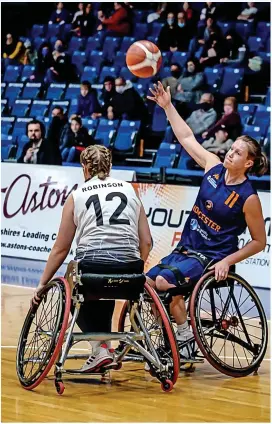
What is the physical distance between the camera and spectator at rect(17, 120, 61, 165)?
543 inches

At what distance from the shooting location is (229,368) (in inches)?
224

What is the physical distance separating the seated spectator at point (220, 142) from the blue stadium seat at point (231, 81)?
3.63ft

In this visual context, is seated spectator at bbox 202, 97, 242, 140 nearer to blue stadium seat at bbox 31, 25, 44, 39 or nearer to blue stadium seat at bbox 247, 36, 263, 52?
blue stadium seat at bbox 247, 36, 263, 52

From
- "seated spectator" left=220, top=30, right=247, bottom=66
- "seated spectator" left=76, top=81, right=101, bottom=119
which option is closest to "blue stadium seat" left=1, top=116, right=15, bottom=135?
"seated spectator" left=76, top=81, right=101, bottom=119

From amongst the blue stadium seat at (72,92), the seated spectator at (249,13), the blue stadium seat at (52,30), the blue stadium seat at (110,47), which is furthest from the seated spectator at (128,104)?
the blue stadium seat at (52,30)

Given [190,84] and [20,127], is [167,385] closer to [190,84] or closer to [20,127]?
[190,84]

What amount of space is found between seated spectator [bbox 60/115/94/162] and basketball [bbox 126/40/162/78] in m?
6.94

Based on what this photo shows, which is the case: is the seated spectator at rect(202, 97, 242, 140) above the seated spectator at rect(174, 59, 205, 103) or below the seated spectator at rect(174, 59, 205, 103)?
below

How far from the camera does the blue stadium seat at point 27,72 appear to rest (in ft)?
52.3

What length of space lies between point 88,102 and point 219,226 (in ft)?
28.6

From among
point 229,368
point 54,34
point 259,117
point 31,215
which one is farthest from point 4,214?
point 229,368

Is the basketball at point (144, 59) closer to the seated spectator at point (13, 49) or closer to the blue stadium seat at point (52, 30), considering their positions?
the blue stadium seat at point (52, 30)

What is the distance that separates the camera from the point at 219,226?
5.95 metres

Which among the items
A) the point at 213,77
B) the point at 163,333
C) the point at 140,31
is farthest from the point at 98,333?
the point at 140,31
